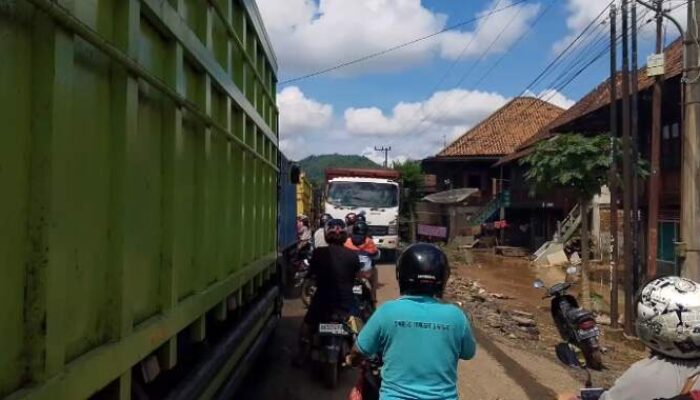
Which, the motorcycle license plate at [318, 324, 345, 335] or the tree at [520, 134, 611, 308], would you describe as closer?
the motorcycle license plate at [318, 324, 345, 335]

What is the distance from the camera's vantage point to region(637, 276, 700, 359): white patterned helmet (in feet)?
7.09

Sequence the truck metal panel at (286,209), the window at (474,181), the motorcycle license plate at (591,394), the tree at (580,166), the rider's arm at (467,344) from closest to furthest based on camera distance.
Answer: the motorcycle license plate at (591,394) < the rider's arm at (467,344) < the truck metal panel at (286,209) < the tree at (580,166) < the window at (474,181)

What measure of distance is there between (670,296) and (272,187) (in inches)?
226

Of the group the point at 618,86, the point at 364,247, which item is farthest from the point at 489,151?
the point at 364,247

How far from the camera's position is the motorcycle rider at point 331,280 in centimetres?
663

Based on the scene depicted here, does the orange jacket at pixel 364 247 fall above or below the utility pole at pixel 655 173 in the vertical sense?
below

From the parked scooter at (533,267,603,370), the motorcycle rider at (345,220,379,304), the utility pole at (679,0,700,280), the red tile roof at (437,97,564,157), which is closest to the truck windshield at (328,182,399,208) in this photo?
the motorcycle rider at (345,220,379,304)

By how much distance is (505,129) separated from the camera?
44844mm

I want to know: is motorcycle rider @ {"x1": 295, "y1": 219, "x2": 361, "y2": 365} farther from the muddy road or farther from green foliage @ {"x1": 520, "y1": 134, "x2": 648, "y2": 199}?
green foliage @ {"x1": 520, "y1": 134, "x2": 648, "y2": 199}

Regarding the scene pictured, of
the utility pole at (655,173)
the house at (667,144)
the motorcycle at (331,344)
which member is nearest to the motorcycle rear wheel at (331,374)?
the motorcycle at (331,344)

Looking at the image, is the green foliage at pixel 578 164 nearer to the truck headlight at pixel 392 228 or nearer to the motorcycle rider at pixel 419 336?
the truck headlight at pixel 392 228

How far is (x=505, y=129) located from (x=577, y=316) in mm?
42702

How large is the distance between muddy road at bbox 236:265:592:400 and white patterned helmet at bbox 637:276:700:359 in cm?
456

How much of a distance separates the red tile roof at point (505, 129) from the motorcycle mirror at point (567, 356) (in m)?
39.8
